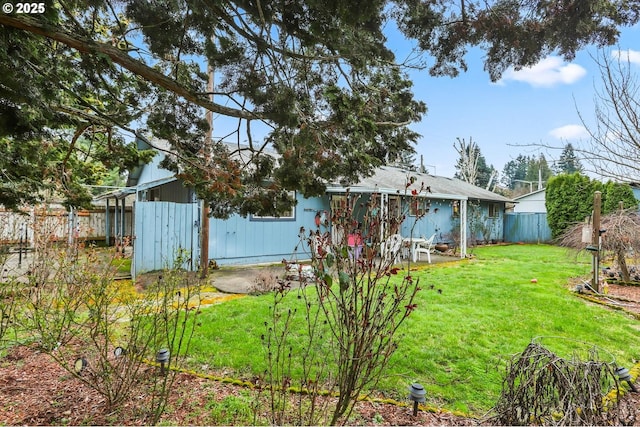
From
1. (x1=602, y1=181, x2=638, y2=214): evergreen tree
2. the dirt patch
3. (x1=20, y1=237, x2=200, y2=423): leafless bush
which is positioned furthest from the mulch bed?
(x1=602, y1=181, x2=638, y2=214): evergreen tree

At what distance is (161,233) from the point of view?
26.8 ft

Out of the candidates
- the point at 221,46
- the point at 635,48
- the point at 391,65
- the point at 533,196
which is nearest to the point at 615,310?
the point at 635,48

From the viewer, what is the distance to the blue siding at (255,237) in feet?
31.3

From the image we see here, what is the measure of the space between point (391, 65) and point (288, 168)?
2296mm

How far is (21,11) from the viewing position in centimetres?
235

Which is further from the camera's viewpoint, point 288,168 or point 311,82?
point 311,82

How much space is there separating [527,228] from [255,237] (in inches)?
623

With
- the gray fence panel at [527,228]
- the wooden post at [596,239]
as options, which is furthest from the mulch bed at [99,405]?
the gray fence panel at [527,228]

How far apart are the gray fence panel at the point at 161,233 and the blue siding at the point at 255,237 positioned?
0.75 meters

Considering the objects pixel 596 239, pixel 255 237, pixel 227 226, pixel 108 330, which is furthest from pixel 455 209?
pixel 108 330

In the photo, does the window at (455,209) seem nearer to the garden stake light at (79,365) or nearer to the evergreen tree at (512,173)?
the garden stake light at (79,365)

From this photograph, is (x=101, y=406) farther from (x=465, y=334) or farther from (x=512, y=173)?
(x=512, y=173)

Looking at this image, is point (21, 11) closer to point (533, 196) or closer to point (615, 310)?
point (615, 310)

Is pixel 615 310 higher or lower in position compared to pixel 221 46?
lower
